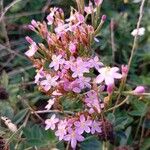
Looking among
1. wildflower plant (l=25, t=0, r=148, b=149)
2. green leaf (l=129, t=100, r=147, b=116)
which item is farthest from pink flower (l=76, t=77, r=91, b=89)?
green leaf (l=129, t=100, r=147, b=116)

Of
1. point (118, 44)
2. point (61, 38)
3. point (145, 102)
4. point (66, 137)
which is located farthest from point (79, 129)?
point (118, 44)

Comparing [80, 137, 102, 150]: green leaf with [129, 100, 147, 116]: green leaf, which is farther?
[129, 100, 147, 116]: green leaf

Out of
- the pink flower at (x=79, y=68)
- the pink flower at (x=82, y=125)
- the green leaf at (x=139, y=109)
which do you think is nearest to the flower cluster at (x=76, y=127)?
the pink flower at (x=82, y=125)

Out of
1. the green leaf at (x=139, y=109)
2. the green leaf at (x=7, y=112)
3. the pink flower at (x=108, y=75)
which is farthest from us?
the green leaf at (x=139, y=109)

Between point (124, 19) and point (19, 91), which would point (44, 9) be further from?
point (19, 91)

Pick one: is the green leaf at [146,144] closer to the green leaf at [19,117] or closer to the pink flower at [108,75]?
the green leaf at [19,117]

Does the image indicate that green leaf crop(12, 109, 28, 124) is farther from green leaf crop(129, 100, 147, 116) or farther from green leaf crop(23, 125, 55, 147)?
green leaf crop(129, 100, 147, 116)

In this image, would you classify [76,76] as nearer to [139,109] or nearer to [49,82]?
[49,82]

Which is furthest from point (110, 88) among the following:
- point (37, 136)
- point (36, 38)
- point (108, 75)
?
point (36, 38)
